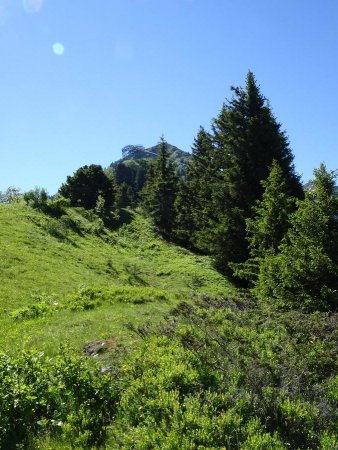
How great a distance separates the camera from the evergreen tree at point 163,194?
183 ft

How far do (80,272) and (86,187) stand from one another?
3321cm

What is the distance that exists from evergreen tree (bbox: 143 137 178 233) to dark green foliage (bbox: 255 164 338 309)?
1427 inches

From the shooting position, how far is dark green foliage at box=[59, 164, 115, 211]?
59.7 metres

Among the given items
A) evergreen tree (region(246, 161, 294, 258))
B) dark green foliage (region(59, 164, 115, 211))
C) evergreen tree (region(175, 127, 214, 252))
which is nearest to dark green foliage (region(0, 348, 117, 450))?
evergreen tree (region(246, 161, 294, 258))

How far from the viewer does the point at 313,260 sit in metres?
17.9

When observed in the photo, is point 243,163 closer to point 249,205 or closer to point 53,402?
point 249,205

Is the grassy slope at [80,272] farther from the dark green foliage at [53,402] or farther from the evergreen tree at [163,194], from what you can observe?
the evergreen tree at [163,194]

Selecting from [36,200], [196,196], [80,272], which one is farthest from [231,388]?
[196,196]

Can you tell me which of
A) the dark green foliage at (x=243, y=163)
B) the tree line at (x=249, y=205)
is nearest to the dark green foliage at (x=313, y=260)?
the tree line at (x=249, y=205)

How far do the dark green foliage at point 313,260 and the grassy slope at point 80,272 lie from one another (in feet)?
18.1

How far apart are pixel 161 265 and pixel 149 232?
551 inches

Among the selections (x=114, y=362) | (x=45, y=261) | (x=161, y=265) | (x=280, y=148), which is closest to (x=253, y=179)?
(x=280, y=148)

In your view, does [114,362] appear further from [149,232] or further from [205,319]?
[149,232]

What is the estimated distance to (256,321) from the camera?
41.3ft
